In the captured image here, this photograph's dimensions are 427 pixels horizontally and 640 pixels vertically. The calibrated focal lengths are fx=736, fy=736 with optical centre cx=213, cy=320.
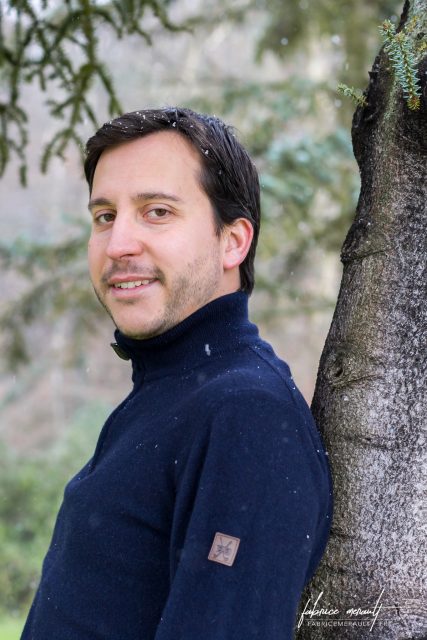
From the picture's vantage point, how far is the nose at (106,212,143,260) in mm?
1789

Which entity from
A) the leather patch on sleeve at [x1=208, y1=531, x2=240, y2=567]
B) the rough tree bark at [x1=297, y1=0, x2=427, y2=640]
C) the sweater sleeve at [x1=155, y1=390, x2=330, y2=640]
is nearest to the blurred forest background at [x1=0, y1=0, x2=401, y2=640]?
the rough tree bark at [x1=297, y1=0, x2=427, y2=640]

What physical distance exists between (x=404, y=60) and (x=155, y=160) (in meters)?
0.63

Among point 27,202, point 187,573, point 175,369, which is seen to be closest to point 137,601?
point 187,573

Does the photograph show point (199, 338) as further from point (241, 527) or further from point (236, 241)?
point (241, 527)

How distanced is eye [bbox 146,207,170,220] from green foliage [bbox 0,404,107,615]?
8584mm

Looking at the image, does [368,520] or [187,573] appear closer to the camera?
[187,573]

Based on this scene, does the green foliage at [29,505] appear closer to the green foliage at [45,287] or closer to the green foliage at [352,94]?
the green foliage at [45,287]

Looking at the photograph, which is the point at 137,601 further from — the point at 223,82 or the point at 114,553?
the point at 223,82

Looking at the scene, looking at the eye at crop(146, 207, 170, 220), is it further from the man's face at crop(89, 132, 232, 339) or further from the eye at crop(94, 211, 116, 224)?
the eye at crop(94, 211, 116, 224)

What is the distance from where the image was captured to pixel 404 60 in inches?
63.4

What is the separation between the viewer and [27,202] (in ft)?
89.4

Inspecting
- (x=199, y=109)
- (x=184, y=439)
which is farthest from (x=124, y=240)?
(x=199, y=109)

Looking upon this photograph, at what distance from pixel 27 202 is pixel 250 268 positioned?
86.9ft

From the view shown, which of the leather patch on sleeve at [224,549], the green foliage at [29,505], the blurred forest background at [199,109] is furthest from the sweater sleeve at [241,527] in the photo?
the green foliage at [29,505]
